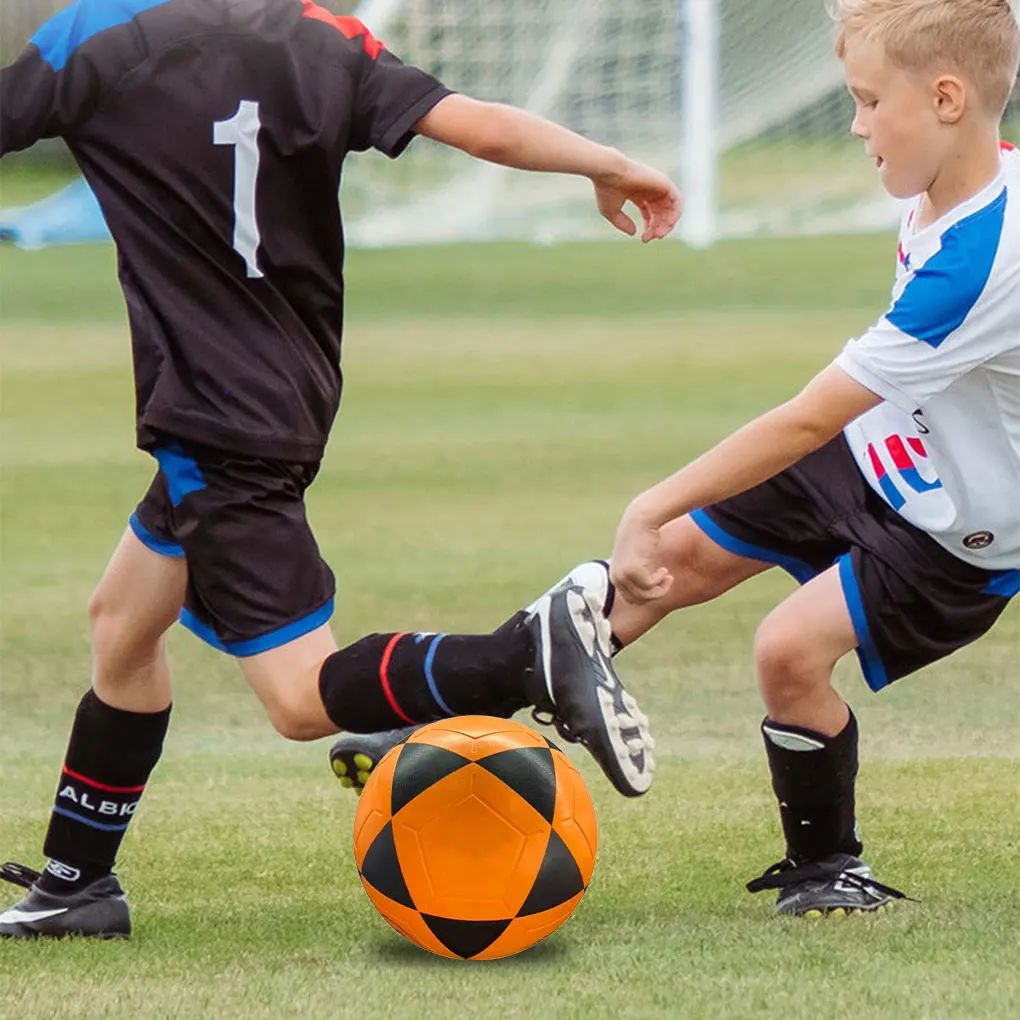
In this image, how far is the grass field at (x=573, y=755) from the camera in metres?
3.53

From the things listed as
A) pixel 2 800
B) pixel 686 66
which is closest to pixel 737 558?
pixel 2 800

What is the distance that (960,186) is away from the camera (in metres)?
3.80

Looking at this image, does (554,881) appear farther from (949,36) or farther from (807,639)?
(949,36)

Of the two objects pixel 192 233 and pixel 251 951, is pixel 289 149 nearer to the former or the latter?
pixel 192 233

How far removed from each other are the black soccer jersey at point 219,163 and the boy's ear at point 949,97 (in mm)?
928

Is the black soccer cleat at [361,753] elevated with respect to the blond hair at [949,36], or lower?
lower

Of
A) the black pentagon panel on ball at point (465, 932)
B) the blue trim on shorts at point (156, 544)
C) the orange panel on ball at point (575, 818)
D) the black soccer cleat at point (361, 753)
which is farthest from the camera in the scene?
the black soccer cleat at point (361, 753)

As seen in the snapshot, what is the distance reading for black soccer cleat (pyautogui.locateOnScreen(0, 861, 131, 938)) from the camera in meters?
4.04

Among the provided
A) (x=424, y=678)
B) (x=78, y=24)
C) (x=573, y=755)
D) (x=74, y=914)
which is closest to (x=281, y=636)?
(x=424, y=678)

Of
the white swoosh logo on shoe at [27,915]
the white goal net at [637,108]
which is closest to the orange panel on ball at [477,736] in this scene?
the white swoosh logo on shoe at [27,915]

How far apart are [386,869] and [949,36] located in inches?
72.6

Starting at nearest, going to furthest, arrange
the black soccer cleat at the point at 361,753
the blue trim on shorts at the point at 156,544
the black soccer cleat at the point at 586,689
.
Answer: the black soccer cleat at the point at 586,689 → the blue trim on shorts at the point at 156,544 → the black soccer cleat at the point at 361,753

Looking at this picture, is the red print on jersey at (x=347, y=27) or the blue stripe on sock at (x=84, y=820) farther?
the blue stripe on sock at (x=84, y=820)

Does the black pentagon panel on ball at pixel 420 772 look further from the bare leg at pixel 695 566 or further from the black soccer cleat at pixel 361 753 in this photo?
the bare leg at pixel 695 566
